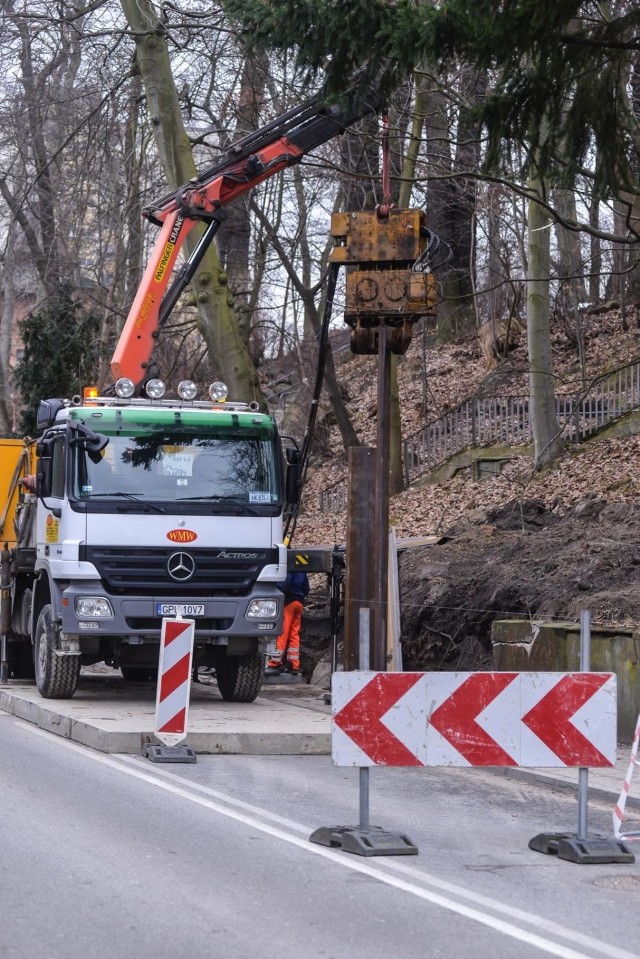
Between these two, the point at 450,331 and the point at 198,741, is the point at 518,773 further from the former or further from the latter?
the point at 450,331

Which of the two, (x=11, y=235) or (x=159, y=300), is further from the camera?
(x=11, y=235)

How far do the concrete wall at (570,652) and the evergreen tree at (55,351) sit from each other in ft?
74.3

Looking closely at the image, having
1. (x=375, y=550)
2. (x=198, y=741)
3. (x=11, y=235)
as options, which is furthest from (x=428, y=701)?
(x=11, y=235)

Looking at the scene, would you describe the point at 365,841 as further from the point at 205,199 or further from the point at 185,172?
the point at 185,172

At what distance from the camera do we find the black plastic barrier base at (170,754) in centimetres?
1095

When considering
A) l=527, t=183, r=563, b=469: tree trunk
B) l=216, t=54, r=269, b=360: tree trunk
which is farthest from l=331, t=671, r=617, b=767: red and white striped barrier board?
l=527, t=183, r=563, b=469: tree trunk

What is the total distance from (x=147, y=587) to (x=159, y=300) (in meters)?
4.68

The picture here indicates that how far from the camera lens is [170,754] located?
36.1ft

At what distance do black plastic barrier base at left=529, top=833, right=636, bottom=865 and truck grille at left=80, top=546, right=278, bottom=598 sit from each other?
6.51 meters

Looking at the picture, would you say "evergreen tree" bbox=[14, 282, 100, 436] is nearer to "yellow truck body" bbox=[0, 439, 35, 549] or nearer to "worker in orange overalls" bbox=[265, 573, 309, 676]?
"yellow truck body" bbox=[0, 439, 35, 549]

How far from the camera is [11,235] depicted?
1253 inches

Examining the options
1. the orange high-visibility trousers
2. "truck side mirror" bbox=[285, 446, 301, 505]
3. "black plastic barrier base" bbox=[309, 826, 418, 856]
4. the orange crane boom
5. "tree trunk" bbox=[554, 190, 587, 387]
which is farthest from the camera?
"tree trunk" bbox=[554, 190, 587, 387]

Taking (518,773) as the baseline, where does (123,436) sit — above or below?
above

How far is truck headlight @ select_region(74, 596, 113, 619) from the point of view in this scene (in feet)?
44.2
